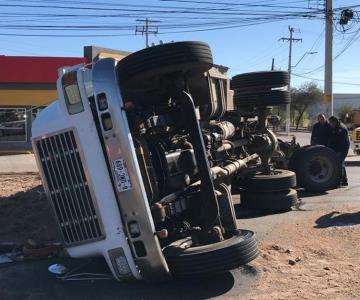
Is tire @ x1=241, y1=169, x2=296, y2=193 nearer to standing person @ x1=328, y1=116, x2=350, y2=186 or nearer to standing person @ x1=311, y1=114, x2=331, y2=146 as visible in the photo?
standing person @ x1=328, y1=116, x2=350, y2=186

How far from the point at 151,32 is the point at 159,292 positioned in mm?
66527

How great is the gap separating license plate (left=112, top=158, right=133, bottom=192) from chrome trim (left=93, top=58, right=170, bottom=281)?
0.09 feet

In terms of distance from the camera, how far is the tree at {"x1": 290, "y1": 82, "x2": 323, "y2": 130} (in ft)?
305

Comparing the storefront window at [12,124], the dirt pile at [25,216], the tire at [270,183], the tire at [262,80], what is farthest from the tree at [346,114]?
the dirt pile at [25,216]

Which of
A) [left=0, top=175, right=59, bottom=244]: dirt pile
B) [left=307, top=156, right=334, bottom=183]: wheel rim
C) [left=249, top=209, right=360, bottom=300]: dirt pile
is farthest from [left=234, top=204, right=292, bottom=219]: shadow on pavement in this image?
[left=0, top=175, right=59, bottom=244]: dirt pile

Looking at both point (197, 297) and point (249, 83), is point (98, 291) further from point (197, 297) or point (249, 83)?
point (249, 83)

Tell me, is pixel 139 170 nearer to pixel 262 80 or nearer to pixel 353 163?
pixel 262 80

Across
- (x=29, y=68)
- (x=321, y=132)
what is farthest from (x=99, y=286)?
(x=29, y=68)

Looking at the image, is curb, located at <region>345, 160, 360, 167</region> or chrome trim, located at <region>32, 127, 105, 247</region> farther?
curb, located at <region>345, 160, 360, 167</region>

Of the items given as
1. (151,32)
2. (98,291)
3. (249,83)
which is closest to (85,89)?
(98,291)

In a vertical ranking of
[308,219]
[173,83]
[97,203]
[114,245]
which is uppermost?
[173,83]

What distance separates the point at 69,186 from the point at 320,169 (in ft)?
24.9

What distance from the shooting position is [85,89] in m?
4.61

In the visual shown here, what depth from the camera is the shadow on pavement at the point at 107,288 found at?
4.81 meters
